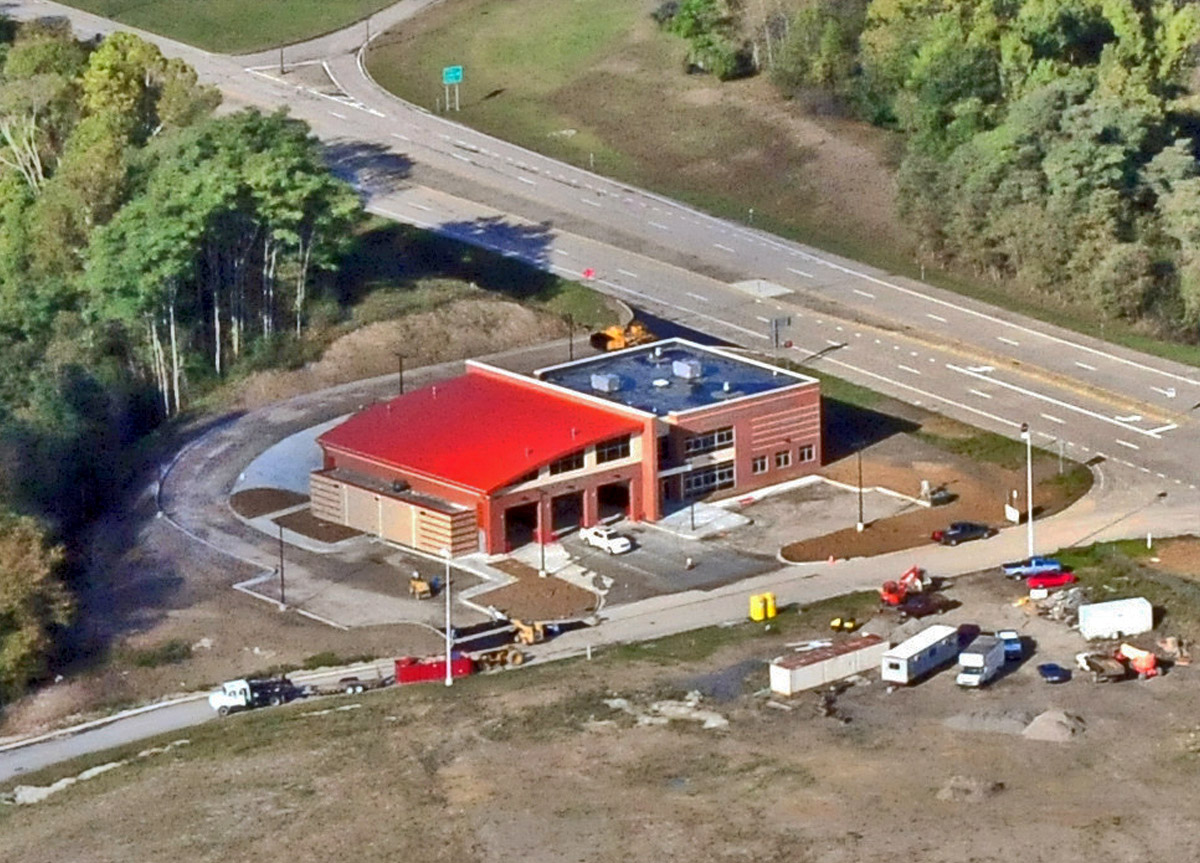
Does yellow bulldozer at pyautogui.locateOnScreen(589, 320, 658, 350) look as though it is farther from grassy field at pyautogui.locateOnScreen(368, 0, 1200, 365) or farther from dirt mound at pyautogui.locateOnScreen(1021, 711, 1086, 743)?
dirt mound at pyautogui.locateOnScreen(1021, 711, 1086, 743)

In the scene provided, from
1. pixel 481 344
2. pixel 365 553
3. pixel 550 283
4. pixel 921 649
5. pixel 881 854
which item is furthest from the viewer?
pixel 550 283

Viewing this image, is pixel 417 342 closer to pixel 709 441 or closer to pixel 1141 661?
pixel 709 441

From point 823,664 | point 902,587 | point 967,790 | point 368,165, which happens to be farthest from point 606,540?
point 368,165

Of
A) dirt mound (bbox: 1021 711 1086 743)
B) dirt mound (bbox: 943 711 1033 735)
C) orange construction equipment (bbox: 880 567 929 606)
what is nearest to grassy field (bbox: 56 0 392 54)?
orange construction equipment (bbox: 880 567 929 606)

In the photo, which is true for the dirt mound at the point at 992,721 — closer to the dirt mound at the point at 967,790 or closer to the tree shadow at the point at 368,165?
the dirt mound at the point at 967,790

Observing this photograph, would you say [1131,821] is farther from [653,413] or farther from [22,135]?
[22,135]

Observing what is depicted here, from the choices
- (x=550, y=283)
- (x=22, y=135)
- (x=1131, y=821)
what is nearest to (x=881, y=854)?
(x=1131, y=821)
